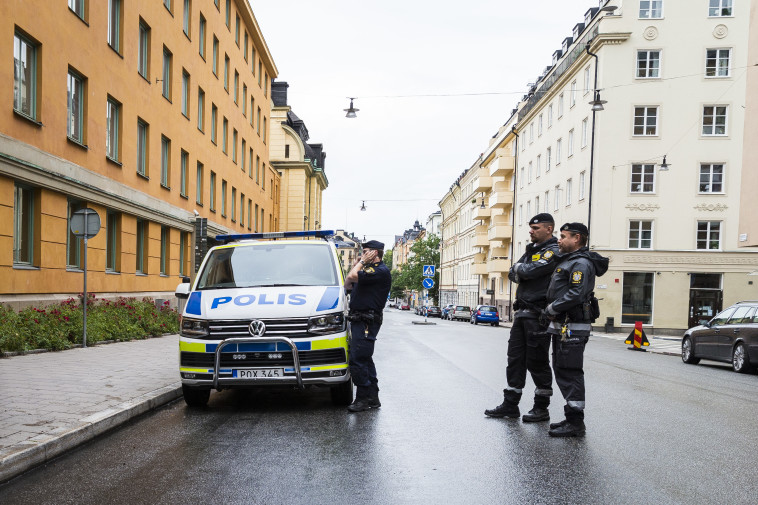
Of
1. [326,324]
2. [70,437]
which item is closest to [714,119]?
[326,324]

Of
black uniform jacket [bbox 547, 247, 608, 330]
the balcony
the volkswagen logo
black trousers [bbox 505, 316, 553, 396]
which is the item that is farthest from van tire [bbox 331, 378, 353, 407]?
the balcony

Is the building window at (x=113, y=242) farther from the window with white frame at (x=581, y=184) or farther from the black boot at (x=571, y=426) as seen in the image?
the window with white frame at (x=581, y=184)

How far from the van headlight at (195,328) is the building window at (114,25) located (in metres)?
13.6

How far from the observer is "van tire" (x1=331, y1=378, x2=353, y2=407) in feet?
23.2

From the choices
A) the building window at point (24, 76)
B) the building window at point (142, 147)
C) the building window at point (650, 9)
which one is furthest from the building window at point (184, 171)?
the building window at point (650, 9)

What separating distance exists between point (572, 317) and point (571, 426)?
3.26ft

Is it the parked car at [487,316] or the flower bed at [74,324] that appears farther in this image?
the parked car at [487,316]

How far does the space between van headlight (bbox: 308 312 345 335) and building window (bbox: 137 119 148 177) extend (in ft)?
50.1

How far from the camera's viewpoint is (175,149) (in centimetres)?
2327

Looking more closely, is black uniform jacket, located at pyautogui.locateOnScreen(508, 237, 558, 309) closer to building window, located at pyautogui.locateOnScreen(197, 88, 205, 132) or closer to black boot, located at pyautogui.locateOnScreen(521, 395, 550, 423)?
black boot, located at pyautogui.locateOnScreen(521, 395, 550, 423)

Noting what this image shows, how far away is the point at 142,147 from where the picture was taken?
20422 millimetres

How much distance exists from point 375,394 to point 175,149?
18587 millimetres

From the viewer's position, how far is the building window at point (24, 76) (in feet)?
42.0

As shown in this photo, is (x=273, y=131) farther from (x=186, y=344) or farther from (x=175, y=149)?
(x=186, y=344)
